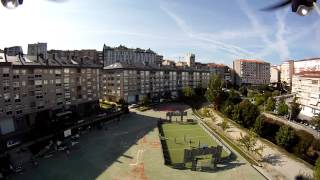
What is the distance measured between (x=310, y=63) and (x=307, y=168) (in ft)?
424

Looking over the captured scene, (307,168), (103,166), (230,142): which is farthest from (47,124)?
(307,168)

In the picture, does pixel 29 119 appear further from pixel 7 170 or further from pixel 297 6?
pixel 297 6

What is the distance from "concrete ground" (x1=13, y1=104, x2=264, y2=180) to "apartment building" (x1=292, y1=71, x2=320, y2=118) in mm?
47723

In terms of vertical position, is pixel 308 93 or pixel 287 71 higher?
pixel 287 71

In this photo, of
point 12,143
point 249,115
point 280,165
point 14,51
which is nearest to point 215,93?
point 249,115

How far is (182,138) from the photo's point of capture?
185 feet

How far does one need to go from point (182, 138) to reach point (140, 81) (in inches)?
2013

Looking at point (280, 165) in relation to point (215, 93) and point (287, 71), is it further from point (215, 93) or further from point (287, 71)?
point (287, 71)

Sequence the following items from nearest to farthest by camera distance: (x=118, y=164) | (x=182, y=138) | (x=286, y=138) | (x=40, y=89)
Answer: (x=118, y=164) < (x=286, y=138) < (x=182, y=138) < (x=40, y=89)

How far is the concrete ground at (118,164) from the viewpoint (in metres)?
37.0

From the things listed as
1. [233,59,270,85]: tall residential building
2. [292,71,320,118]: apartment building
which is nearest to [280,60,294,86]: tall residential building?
[233,59,270,85]: tall residential building

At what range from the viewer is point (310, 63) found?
501 ft

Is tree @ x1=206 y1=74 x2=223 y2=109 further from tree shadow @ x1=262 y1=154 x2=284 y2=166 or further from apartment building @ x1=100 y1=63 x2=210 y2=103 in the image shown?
tree shadow @ x1=262 y1=154 x2=284 y2=166

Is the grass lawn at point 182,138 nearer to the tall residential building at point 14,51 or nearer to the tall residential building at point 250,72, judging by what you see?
the tall residential building at point 14,51
